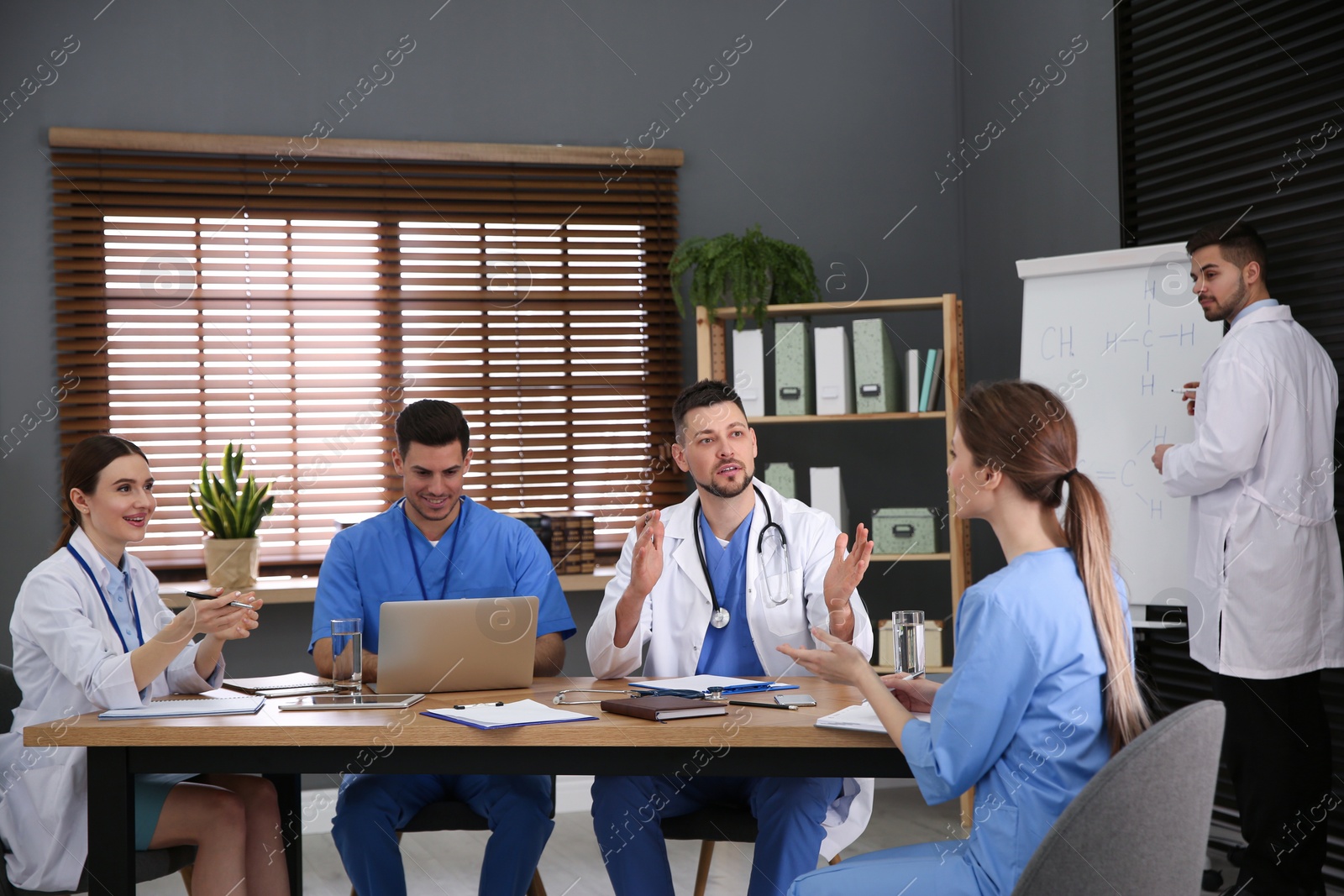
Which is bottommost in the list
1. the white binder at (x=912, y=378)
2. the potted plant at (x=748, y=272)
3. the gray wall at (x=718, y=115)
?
the white binder at (x=912, y=378)

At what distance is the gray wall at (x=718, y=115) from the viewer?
4.10m

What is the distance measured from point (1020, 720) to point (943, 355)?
8.73 ft

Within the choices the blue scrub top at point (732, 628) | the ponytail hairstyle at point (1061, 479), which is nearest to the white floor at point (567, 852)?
the blue scrub top at point (732, 628)

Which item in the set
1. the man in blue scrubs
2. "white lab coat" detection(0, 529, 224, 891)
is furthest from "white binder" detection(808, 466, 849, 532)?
"white lab coat" detection(0, 529, 224, 891)

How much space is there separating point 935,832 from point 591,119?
9.93 feet

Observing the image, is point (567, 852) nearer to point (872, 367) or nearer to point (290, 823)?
point (290, 823)

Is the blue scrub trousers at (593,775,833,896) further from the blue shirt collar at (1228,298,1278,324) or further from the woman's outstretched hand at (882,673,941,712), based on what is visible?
the blue shirt collar at (1228,298,1278,324)

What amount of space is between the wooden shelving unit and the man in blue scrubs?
5.08ft

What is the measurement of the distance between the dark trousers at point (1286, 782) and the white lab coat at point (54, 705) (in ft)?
8.96

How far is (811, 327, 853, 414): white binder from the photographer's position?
4.12 m

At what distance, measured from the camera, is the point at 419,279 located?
4457mm

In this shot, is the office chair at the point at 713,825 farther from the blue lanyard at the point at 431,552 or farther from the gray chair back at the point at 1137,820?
the gray chair back at the point at 1137,820

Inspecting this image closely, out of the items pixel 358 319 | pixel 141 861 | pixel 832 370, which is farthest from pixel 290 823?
pixel 832 370

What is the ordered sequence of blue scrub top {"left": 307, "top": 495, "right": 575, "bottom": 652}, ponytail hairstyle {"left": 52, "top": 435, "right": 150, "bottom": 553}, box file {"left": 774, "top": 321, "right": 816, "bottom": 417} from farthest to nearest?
box file {"left": 774, "top": 321, "right": 816, "bottom": 417} < blue scrub top {"left": 307, "top": 495, "right": 575, "bottom": 652} < ponytail hairstyle {"left": 52, "top": 435, "right": 150, "bottom": 553}
